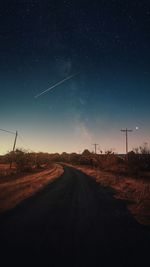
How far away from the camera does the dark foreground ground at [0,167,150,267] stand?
4.80 meters

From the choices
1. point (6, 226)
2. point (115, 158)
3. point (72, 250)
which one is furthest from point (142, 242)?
point (115, 158)

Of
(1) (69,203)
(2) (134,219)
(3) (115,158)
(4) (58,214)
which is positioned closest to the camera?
(2) (134,219)

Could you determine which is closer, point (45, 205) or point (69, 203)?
point (45, 205)

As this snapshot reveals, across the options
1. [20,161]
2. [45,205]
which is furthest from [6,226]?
[20,161]

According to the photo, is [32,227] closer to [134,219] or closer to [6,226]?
[6,226]

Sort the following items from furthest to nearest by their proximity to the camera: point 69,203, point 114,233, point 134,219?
point 69,203 < point 134,219 < point 114,233

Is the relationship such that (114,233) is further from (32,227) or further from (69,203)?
(69,203)

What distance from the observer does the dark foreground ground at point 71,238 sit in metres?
4.80

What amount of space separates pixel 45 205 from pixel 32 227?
3.80 metres

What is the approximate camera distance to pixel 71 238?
20.2 ft

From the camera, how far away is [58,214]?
30.0ft

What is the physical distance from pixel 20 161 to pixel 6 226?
37.6 metres

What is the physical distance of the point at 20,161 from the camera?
141 ft

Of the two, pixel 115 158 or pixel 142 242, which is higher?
pixel 115 158
